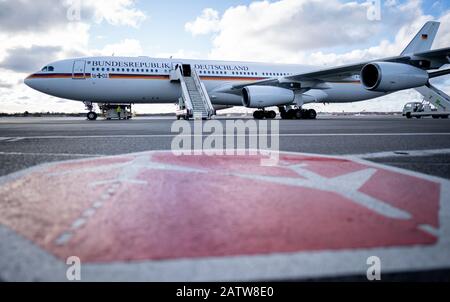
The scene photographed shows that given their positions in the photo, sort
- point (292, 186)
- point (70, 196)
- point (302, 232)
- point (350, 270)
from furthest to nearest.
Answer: point (292, 186)
point (70, 196)
point (302, 232)
point (350, 270)

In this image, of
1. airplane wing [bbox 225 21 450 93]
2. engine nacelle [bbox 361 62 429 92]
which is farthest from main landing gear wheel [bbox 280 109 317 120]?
engine nacelle [bbox 361 62 429 92]

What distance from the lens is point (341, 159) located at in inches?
104

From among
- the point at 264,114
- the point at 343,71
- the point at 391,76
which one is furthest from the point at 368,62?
the point at 264,114

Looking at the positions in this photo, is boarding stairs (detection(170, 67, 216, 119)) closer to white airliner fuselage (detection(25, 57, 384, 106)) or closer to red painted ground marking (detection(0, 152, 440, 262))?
white airliner fuselage (detection(25, 57, 384, 106))

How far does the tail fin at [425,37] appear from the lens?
Answer: 1645 centimetres

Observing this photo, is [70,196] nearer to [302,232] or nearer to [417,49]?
[302,232]

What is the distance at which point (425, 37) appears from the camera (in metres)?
16.7

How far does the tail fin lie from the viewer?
54.0ft

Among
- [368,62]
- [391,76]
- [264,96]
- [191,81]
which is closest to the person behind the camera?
[391,76]

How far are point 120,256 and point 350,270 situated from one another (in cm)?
64

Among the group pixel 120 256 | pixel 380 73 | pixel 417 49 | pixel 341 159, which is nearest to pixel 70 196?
pixel 120 256

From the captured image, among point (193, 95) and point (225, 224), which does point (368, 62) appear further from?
point (225, 224)

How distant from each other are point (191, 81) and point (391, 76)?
29.7 ft

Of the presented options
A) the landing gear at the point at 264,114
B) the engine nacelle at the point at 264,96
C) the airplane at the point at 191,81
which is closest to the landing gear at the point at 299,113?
the airplane at the point at 191,81
